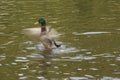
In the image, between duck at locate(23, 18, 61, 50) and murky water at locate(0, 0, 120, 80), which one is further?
duck at locate(23, 18, 61, 50)

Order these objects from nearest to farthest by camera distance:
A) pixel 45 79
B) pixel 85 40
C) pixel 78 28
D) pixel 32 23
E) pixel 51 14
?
pixel 45 79 < pixel 85 40 < pixel 78 28 < pixel 32 23 < pixel 51 14

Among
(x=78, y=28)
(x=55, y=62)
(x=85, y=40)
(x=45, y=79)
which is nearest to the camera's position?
(x=45, y=79)

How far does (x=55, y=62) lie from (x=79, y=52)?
1.42 m

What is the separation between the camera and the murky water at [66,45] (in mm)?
17203

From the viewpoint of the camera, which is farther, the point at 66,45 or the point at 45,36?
the point at 45,36

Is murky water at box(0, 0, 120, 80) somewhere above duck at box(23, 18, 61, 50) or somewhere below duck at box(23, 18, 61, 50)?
below

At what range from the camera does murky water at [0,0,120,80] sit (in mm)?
17203

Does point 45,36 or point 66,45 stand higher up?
point 45,36

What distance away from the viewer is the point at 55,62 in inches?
734

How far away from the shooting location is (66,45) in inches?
827

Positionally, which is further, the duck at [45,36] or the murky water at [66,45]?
the duck at [45,36]

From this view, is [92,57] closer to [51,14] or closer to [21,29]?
[21,29]

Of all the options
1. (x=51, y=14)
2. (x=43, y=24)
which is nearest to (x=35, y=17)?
(x=51, y=14)

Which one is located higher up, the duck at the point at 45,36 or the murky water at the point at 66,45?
the duck at the point at 45,36
